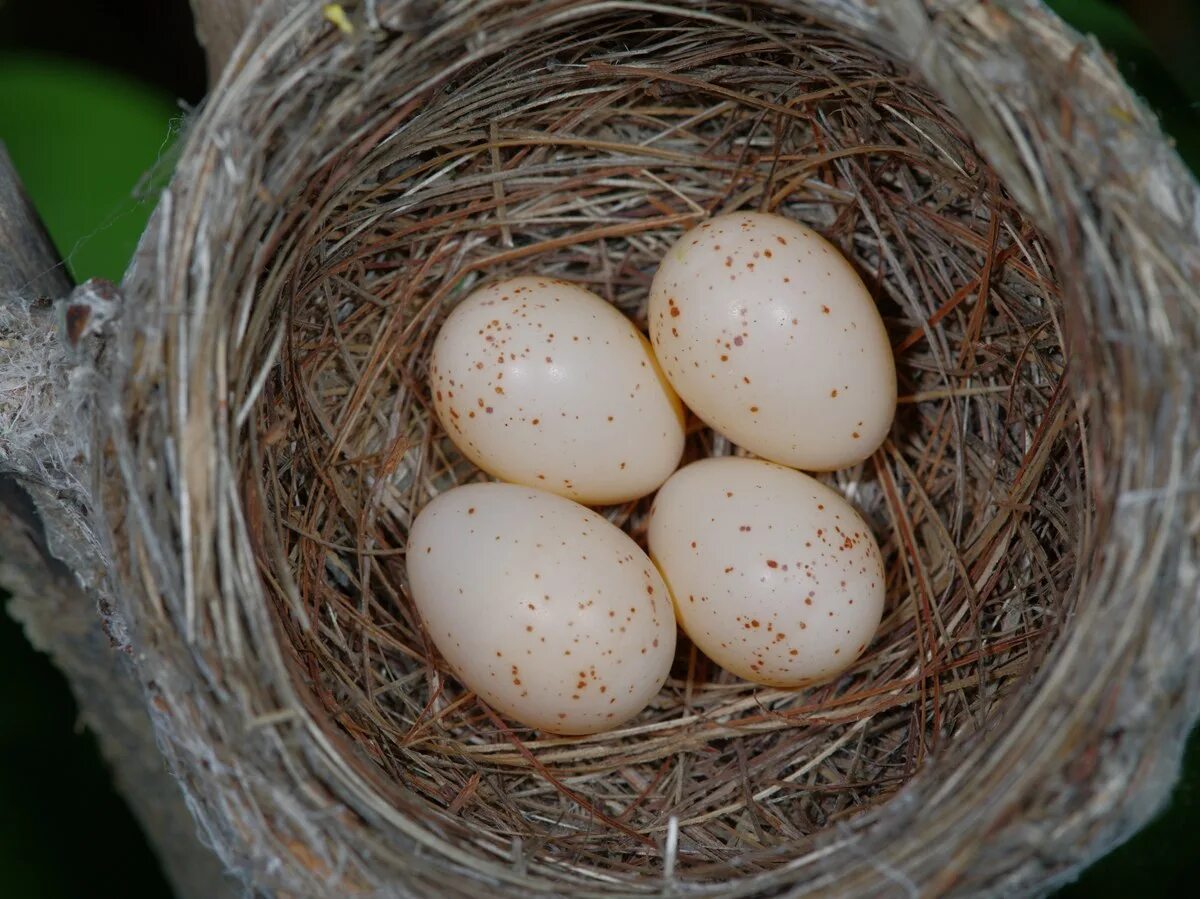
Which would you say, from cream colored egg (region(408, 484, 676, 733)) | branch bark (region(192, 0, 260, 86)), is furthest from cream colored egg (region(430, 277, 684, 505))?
branch bark (region(192, 0, 260, 86))

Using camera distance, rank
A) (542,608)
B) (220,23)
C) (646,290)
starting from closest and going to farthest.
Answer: (542,608), (220,23), (646,290)

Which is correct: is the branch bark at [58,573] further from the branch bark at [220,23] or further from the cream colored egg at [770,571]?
the cream colored egg at [770,571]

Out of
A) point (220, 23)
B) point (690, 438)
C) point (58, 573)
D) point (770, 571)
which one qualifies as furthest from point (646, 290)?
point (58, 573)

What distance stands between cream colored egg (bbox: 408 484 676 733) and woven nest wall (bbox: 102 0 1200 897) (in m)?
0.09

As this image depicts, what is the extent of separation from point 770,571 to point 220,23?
858 mm

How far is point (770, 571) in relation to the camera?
3.65 feet

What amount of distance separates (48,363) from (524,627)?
1.77ft

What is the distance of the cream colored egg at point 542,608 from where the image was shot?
107 cm

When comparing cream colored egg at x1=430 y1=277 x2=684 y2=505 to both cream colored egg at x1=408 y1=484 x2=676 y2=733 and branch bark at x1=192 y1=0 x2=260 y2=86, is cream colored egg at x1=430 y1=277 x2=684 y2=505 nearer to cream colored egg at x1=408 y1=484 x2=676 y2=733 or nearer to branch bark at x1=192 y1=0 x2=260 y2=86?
cream colored egg at x1=408 y1=484 x2=676 y2=733

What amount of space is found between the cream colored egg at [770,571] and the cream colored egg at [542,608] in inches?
2.1

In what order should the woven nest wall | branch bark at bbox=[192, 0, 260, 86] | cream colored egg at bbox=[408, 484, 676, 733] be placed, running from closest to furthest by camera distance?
the woven nest wall < cream colored egg at bbox=[408, 484, 676, 733] < branch bark at bbox=[192, 0, 260, 86]

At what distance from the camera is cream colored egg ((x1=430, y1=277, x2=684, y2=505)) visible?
3.76ft

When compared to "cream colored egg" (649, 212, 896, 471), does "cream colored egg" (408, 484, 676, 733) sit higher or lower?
lower

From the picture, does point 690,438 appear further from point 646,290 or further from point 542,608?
point 542,608
